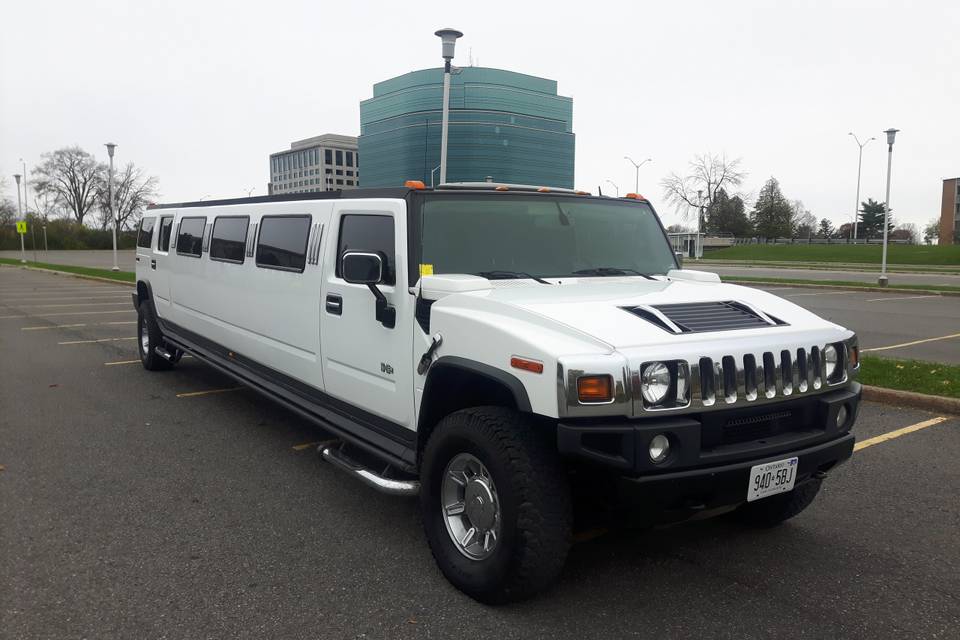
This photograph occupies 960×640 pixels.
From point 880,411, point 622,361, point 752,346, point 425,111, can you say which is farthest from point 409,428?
point 425,111

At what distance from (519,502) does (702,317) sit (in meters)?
1.27

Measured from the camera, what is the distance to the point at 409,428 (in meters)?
4.05

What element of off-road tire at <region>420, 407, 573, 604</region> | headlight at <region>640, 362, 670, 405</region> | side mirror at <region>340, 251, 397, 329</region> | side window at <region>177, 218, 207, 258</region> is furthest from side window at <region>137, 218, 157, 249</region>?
headlight at <region>640, 362, 670, 405</region>

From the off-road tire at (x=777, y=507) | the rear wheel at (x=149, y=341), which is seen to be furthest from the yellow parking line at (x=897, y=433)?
the rear wheel at (x=149, y=341)

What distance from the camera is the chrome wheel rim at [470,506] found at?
131 inches

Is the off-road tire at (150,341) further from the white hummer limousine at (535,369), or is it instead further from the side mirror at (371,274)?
the side mirror at (371,274)

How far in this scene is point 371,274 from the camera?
3.88m

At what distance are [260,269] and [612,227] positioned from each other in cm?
268

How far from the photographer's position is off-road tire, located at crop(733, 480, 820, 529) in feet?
13.2

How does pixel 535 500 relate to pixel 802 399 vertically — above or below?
below

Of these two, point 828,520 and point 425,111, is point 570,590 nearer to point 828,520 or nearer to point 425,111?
point 828,520

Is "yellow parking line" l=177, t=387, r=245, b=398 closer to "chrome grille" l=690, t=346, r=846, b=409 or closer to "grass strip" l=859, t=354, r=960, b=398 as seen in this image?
"chrome grille" l=690, t=346, r=846, b=409

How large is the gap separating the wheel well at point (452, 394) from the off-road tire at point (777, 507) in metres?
1.60

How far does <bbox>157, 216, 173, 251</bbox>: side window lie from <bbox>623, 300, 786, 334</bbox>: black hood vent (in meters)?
6.17
